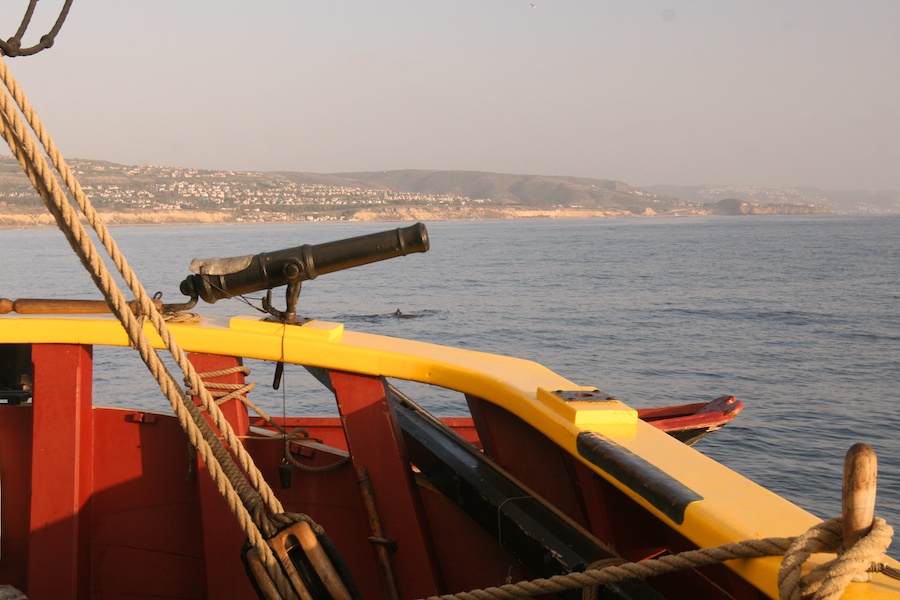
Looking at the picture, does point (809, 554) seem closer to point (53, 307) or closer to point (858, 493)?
point (858, 493)

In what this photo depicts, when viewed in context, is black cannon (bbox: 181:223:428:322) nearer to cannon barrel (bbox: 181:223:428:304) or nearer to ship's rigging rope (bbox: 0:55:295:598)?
cannon barrel (bbox: 181:223:428:304)

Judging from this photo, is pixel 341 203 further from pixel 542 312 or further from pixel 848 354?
pixel 848 354

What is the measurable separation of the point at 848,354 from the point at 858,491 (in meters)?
25.7

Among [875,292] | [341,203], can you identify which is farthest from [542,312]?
[341,203]

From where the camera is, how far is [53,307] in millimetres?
4133

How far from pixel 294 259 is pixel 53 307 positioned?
1.20m

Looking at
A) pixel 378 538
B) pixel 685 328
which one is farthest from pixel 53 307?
pixel 685 328

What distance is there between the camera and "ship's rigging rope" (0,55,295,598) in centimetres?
246

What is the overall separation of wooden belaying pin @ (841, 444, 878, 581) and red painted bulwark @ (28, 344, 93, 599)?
3.30 metres

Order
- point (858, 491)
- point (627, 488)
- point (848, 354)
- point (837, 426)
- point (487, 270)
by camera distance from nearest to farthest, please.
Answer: point (858, 491), point (627, 488), point (837, 426), point (848, 354), point (487, 270)

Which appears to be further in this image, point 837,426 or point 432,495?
point 837,426

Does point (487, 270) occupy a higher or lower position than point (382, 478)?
lower

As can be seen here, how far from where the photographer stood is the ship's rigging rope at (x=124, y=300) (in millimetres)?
2455

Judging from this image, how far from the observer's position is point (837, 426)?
55.8 ft
